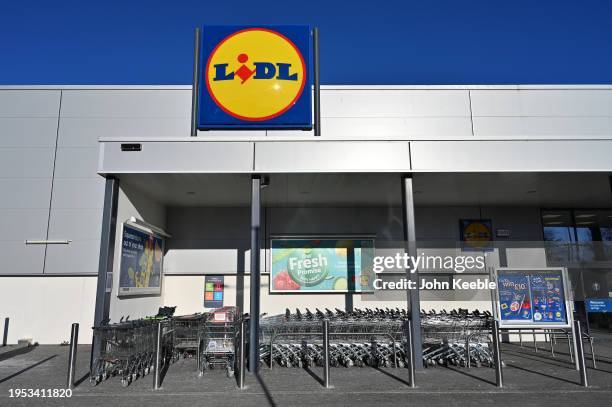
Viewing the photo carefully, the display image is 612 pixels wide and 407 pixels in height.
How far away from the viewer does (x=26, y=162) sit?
11648 mm

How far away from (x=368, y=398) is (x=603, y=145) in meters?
6.37

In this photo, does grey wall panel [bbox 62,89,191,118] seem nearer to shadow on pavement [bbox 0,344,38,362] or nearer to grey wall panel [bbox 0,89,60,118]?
grey wall panel [bbox 0,89,60,118]

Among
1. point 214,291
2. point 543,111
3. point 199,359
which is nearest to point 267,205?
point 214,291

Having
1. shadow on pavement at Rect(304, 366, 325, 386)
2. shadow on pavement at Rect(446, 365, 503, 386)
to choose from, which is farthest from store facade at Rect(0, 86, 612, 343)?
shadow on pavement at Rect(446, 365, 503, 386)

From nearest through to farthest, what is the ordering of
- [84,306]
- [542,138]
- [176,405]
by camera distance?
[176,405] < [542,138] < [84,306]

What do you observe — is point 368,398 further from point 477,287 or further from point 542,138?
point 477,287

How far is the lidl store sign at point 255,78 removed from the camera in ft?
31.2

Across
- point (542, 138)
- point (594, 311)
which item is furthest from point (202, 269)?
point (594, 311)

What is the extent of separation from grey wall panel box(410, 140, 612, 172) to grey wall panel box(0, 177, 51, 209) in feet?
31.0

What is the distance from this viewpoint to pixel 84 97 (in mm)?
12078

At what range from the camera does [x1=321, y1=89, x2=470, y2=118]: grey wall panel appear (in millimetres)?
12586

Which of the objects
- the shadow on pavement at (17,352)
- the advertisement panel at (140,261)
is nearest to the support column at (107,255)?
the advertisement panel at (140,261)

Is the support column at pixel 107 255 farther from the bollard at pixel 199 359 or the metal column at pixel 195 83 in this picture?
the metal column at pixel 195 83

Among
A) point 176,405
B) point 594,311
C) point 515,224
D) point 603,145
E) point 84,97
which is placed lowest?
point 176,405
